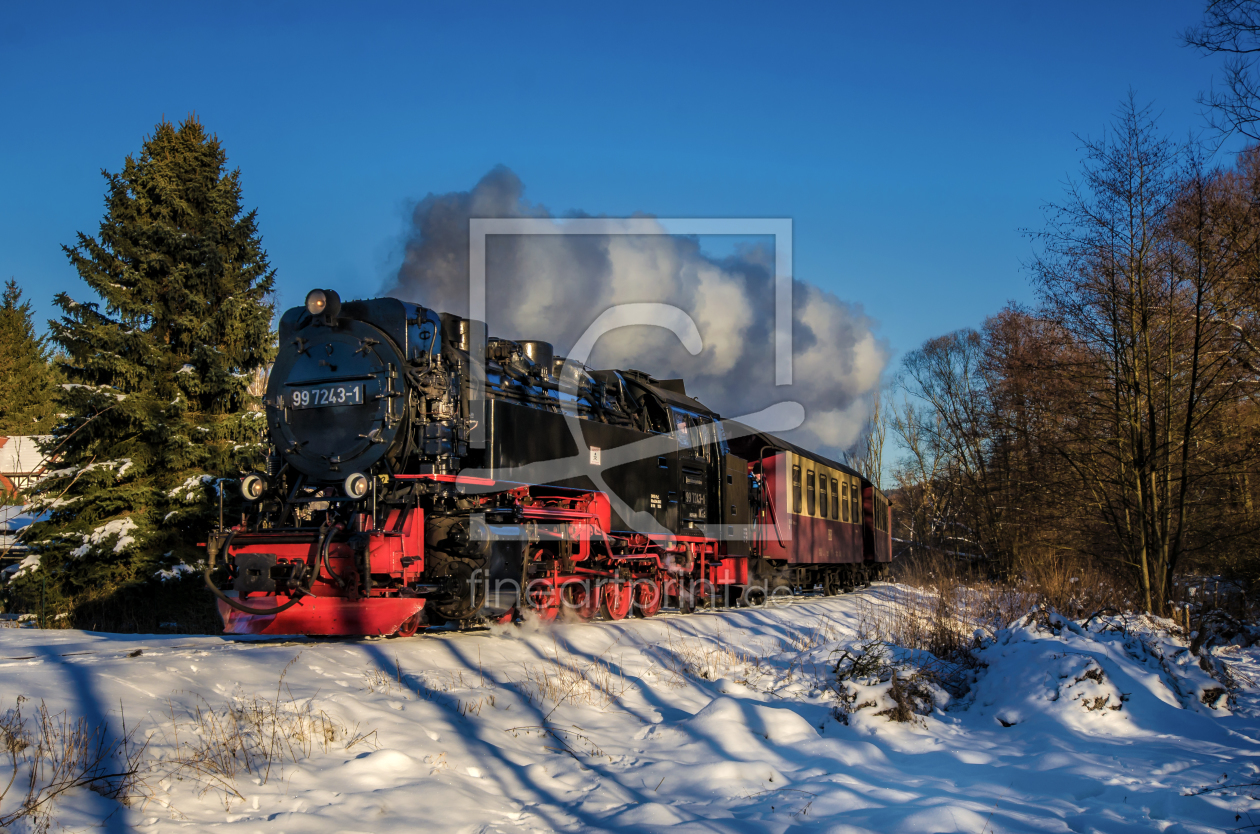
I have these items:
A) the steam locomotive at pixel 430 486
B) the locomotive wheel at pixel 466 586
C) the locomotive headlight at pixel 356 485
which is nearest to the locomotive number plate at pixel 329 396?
the steam locomotive at pixel 430 486

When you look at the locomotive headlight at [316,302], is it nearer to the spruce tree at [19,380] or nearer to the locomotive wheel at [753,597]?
the locomotive wheel at [753,597]

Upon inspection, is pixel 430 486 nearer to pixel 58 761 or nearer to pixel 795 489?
pixel 58 761

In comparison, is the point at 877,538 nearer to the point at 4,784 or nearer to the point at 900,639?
the point at 900,639

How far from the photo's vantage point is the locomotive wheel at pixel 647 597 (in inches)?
488

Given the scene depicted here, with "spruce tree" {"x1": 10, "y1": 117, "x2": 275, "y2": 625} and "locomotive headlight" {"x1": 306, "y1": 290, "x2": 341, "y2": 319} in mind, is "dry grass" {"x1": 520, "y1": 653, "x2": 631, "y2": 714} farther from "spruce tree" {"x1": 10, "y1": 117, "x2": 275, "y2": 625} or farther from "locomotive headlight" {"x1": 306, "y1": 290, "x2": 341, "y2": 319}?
"spruce tree" {"x1": 10, "y1": 117, "x2": 275, "y2": 625}

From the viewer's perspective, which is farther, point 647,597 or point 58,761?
point 647,597

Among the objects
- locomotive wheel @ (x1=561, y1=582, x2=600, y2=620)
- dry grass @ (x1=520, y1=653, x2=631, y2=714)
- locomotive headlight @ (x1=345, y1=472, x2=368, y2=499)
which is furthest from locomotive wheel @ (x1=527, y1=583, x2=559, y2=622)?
locomotive headlight @ (x1=345, y1=472, x2=368, y2=499)

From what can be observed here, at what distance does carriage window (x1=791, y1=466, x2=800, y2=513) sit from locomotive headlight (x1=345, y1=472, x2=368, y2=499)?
31.6 ft

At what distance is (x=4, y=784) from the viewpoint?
3727mm

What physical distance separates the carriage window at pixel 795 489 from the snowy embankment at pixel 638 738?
26.3ft

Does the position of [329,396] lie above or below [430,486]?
above

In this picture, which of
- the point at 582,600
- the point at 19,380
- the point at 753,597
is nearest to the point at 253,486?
the point at 582,600

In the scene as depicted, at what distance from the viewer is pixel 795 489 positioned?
1644cm

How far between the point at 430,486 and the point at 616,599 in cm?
380
